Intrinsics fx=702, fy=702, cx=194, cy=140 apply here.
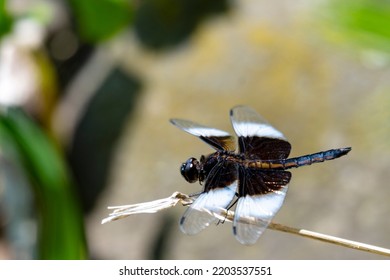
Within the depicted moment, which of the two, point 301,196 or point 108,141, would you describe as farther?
point 108,141

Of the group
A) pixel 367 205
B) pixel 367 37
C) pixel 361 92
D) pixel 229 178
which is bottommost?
pixel 229 178

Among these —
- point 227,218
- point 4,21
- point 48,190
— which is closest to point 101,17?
point 4,21

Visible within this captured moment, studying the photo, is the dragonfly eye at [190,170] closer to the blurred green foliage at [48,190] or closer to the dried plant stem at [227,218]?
the dried plant stem at [227,218]

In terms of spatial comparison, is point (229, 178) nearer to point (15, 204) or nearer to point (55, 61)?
point (15, 204)

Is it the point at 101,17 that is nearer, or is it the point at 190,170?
the point at 190,170

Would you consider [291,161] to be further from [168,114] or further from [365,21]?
[168,114]

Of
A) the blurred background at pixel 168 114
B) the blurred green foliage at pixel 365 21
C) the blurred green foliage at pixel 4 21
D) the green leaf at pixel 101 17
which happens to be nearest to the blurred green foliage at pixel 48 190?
the blurred background at pixel 168 114

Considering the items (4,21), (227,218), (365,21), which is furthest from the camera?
(4,21)

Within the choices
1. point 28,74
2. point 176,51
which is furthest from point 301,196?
point 28,74
